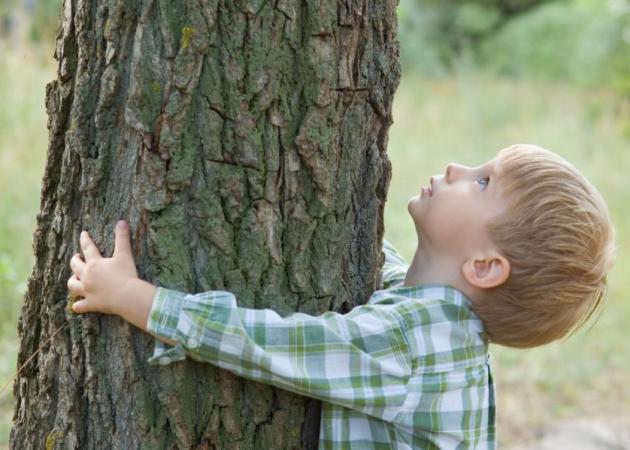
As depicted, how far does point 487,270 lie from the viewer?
2.13 m

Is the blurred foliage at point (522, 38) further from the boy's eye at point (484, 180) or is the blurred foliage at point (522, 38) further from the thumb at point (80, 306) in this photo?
the thumb at point (80, 306)

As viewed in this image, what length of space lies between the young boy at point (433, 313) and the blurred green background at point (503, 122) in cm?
45

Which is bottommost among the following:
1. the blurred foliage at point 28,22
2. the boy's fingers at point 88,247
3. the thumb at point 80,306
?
the thumb at point 80,306

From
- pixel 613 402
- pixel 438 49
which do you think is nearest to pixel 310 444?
pixel 613 402

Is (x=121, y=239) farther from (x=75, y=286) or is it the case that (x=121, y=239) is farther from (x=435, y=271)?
(x=435, y=271)

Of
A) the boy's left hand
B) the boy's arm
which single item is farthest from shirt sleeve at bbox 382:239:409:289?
the boy's left hand

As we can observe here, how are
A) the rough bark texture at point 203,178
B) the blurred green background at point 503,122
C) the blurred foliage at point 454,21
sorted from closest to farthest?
the rough bark texture at point 203,178 < the blurred green background at point 503,122 < the blurred foliage at point 454,21

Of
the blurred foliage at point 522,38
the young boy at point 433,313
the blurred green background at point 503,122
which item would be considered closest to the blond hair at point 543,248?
the young boy at point 433,313

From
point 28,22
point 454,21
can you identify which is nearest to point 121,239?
point 28,22

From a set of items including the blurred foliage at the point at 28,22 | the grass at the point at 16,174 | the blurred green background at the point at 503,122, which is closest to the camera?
the grass at the point at 16,174

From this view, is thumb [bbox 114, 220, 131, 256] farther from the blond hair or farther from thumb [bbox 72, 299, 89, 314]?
the blond hair

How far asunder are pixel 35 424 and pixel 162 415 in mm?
371

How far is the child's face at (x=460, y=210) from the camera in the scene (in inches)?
84.9

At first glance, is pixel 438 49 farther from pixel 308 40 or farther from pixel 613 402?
pixel 308 40
